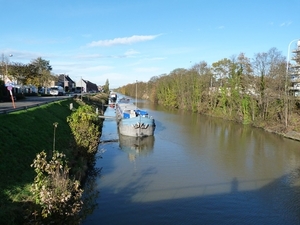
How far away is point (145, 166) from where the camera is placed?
1902 centimetres

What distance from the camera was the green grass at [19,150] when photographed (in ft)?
28.3

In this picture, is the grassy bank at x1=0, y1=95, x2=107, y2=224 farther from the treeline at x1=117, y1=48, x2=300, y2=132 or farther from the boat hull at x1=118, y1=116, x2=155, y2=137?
the treeline at x1=117, y1=48, x2=300, y2=132

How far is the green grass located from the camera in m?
8.64

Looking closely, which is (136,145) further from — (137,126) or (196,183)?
(196,183)

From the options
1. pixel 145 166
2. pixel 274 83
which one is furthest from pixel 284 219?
pixel 274 83

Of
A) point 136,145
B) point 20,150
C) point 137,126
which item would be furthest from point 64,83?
point 20,150

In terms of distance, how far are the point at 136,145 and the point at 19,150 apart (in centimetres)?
1400

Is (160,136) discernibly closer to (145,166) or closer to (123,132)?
(123,132)

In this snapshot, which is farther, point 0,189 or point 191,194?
point 191,194

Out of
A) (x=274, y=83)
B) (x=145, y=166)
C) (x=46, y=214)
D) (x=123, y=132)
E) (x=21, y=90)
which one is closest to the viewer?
(x=46, y=214)

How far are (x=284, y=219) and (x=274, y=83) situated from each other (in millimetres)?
29502

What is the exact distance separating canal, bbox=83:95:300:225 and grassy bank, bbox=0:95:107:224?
113 inches

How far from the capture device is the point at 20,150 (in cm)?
1291

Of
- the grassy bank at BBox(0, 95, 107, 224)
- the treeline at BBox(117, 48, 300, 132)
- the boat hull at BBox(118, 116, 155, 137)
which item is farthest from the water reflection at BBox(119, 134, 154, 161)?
the treeline at BBox(117, 48, 300, 132)
